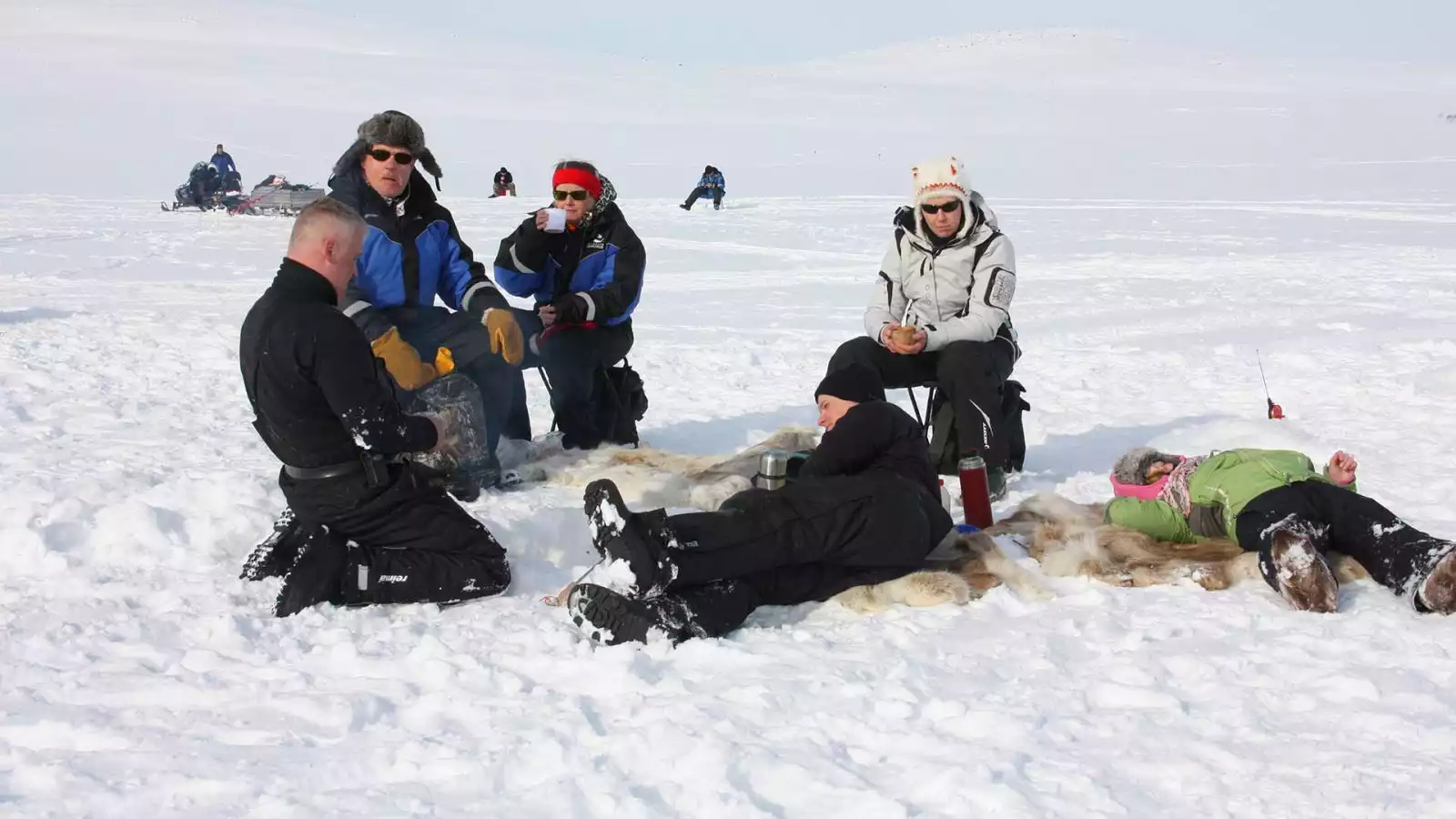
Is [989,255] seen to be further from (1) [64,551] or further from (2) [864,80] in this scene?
(2) [864,80]

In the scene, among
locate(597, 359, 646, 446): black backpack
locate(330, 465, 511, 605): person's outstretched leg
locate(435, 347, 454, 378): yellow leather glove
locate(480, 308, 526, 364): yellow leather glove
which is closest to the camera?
locate(330, 465, 511, 605): person's outstretched leg

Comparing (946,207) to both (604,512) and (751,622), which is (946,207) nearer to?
(751,622)

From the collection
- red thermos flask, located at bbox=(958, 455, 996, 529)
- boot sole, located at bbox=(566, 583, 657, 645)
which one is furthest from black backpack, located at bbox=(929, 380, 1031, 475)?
boot sole, located at bbox=(566, 583, 657, 645)

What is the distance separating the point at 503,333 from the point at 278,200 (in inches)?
642

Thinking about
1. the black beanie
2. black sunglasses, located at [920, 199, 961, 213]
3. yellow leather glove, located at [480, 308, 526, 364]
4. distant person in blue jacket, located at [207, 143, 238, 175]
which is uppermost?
distant person in blue jacket, located at [207, 143, 238, 175]

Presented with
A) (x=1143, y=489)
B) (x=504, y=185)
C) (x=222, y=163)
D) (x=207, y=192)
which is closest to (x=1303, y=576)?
(x=1143, y=489)

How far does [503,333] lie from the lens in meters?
5.18

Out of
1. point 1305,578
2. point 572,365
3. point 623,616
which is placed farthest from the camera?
point 572,365

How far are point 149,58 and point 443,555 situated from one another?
5523 centimetres

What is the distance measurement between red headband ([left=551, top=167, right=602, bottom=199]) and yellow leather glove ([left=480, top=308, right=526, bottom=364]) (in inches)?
30.8

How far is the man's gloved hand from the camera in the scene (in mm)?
5664

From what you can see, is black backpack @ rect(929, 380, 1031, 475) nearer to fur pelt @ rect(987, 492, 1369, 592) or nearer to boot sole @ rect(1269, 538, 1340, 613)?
fur pelt @ rect(987, 492, 1369, 592)

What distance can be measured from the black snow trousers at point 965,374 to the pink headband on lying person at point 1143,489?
27.4 inches

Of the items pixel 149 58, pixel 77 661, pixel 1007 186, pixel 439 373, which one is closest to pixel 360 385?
pixel 77 661
